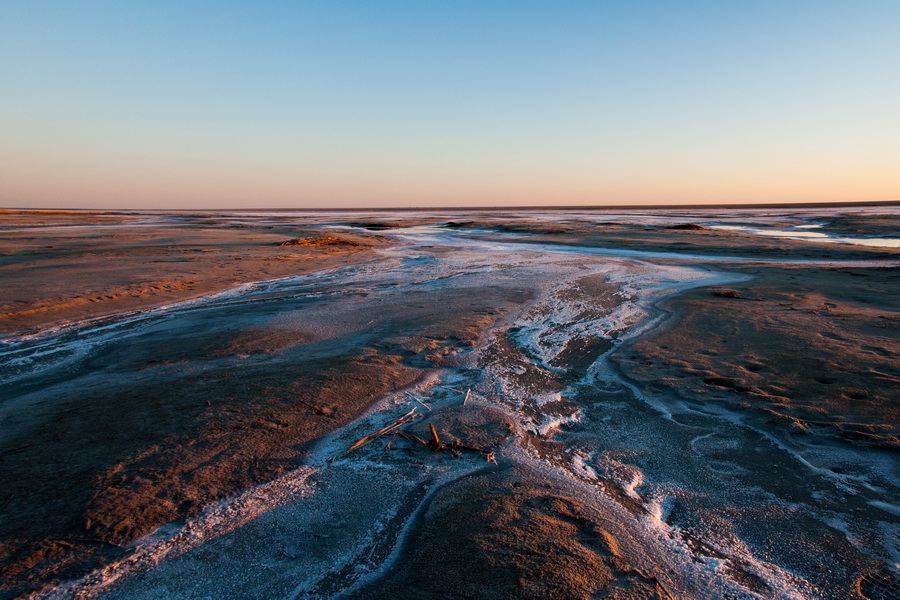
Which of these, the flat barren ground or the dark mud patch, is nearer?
the dark mud patch

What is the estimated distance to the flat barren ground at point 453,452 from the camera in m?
2.31

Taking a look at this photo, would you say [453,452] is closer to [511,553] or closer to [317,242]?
[511,553]

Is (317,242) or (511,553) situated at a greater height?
(317,242)

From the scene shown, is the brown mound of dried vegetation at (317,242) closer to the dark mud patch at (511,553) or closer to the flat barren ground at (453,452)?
the flat barren ground at (453,452)

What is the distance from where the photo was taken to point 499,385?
4859mm

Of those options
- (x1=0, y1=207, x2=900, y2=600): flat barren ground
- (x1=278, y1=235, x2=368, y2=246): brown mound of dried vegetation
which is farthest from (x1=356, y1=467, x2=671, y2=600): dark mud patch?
(x1=278, y1=235, x2=368, y2=246): brown mound of dried vegetation

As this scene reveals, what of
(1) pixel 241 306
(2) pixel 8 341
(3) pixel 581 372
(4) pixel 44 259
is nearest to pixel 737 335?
(3) pixel 581 372

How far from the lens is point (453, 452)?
137 inches

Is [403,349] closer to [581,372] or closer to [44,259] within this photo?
[581,372]

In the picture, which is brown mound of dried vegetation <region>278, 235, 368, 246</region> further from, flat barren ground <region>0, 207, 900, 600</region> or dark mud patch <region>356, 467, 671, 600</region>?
dark mud patch <region>356, 467, 671, 600</region>

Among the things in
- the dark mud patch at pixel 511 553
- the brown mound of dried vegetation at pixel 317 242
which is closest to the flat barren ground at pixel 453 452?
the dark mud patch at pixel 511 553

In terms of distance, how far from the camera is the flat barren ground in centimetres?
231

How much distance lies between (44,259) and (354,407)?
47.8 ft

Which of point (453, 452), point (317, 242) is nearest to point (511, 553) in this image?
point (453, 452)
